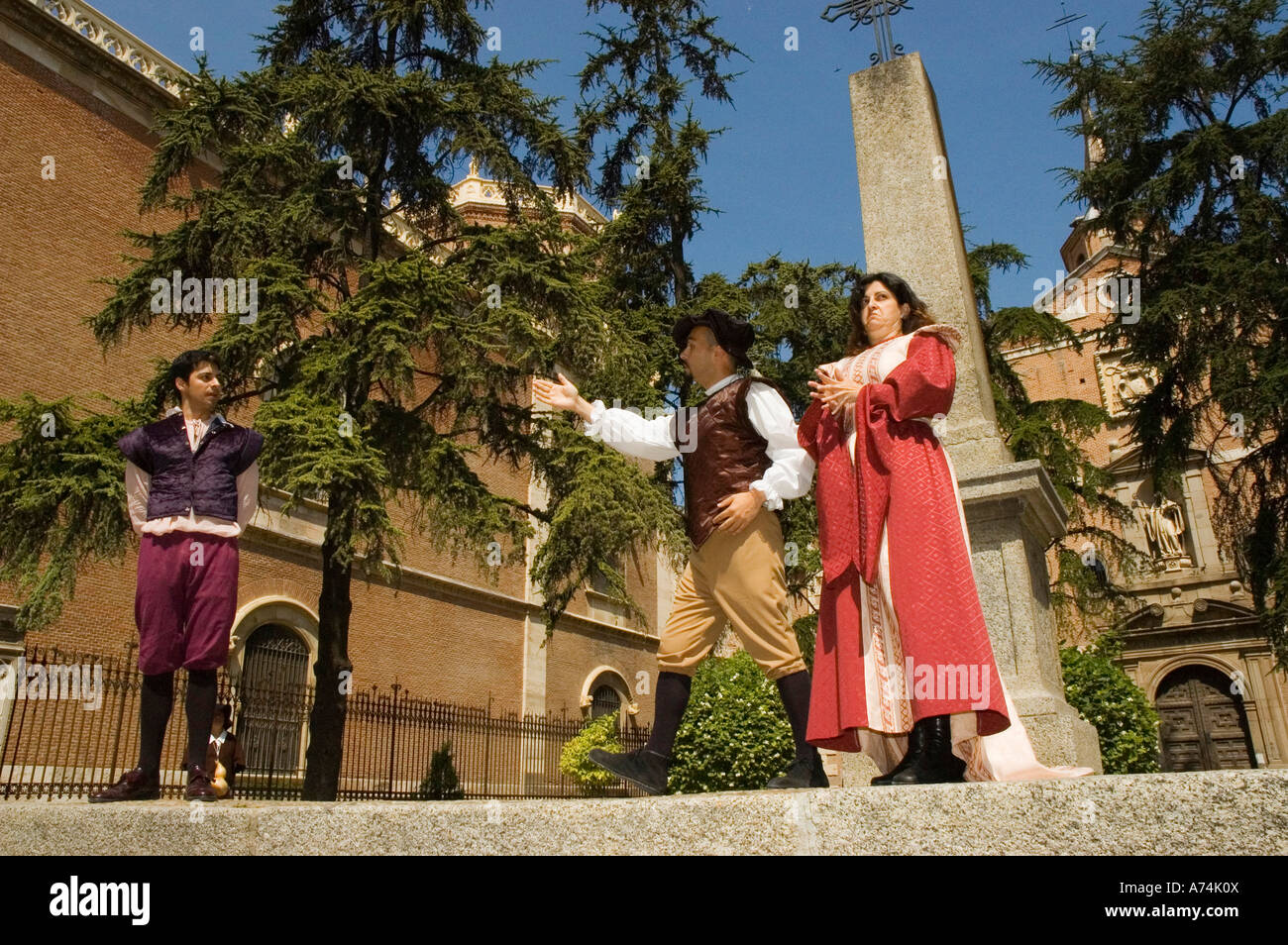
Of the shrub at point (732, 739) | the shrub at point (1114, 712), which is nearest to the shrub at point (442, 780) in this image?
the shrub at point (732, 739)

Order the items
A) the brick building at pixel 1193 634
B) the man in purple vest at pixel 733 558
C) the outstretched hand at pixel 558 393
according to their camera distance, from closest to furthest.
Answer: the man in purple vest at pixel 733 558
the outstretched hand at pixel 558 393
the brick building at pixel 1193 634

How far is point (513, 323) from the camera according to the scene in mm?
11562

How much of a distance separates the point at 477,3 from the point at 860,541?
1345cm

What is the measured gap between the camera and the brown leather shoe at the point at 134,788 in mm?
3932

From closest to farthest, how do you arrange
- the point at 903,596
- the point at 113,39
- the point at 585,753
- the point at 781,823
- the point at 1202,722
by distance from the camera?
1. the point at 781,823
2. the point at 903,596
3. the point at 113,39
4. the point at 585,753
5. the point at 1202,722

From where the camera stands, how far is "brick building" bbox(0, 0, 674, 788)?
46.3 feet

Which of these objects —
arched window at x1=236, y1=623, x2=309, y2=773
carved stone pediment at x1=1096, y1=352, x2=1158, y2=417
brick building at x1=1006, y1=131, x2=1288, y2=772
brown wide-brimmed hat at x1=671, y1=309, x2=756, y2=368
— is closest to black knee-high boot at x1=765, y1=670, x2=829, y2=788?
brown wide-brimmed hat at x1=671, y1=309, x2=756, y2=368

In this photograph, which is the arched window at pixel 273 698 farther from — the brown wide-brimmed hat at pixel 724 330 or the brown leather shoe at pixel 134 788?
the brown wide-brimmed hat at pixel 724 330

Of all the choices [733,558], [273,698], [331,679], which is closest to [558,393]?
[733,558]

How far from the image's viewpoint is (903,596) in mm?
3404

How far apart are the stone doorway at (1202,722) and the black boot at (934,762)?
21.9 meters

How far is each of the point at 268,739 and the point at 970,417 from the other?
13513 mm

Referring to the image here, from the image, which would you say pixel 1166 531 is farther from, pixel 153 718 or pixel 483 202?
pixel 153 718
